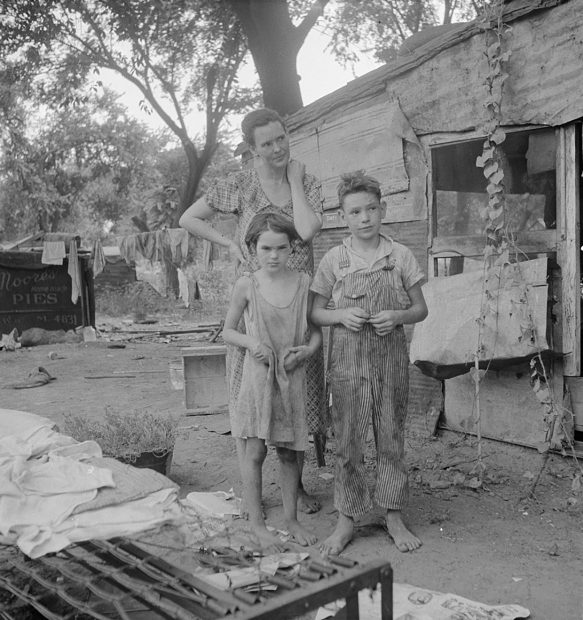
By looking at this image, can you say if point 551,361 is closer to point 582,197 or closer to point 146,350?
point 582,197

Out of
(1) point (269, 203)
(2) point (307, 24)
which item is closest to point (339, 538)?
(1) point (269, 203)

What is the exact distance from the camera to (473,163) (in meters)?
5.39

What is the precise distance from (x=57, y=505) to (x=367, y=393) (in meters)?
1.55

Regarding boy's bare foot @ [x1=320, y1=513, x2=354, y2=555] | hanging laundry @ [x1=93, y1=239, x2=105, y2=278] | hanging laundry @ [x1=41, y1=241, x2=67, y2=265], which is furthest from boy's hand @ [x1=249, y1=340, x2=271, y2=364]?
hanging laundry @ [x1=93, y1=239, x2=105, y2=278]

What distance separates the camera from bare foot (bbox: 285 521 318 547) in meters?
3.39

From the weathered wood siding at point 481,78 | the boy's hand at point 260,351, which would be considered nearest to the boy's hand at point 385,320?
the boy's hand at point 260,351

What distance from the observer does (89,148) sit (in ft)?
91.6

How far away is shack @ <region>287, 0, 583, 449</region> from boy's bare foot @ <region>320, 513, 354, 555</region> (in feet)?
5.65

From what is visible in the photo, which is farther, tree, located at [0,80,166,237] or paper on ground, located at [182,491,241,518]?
tree, located at [0,80,166,237]

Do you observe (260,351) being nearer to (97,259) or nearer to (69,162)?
(97,259)

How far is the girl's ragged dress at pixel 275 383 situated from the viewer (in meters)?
3.32

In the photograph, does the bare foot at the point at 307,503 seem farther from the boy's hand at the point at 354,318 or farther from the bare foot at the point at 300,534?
the boy's hand at the point at 354,318

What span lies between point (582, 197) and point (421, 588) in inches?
129

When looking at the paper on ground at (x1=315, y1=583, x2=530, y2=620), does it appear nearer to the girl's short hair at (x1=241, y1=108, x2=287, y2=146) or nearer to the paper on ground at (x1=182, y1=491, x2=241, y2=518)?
the paper on ground at (x1=182, y1=491, x2=241, y2=518)
